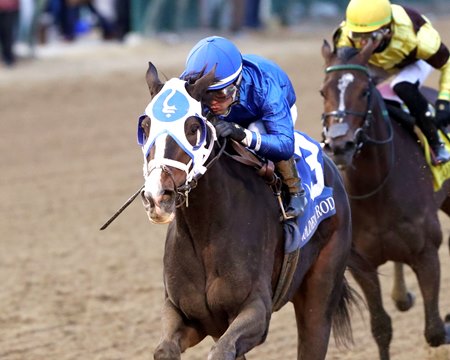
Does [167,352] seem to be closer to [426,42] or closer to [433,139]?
[433,139]

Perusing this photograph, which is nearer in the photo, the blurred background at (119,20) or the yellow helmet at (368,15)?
the yellow helmet at (368,15)

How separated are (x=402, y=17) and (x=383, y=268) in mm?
2405

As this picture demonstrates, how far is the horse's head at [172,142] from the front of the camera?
424 centimetres

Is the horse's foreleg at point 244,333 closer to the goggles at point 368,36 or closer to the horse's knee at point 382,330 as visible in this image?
the horse's knee at point 382,330

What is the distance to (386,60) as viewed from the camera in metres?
6.98

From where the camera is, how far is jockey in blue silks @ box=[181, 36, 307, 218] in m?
4.77

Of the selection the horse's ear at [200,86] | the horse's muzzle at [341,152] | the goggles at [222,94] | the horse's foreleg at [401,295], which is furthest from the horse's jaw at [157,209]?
the horse's foreleg at [401,295]

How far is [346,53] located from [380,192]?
824 millimetres

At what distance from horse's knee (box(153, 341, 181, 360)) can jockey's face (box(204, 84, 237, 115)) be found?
3.21 ft

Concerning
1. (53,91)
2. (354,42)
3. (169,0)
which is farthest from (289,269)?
(169,0)

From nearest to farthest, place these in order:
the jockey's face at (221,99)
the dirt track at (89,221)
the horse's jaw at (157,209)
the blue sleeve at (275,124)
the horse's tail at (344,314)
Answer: the horse's jaw at (157,209) → the jockey's face at (221,99) → the blue sleeve at (275,124) → the horse's tail at (344,314) → the dirt track at (89,221)

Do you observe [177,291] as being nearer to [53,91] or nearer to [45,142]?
[45,142]

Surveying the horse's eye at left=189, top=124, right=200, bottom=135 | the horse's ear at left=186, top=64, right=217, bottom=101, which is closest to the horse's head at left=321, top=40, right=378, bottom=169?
the horse's ear at left=186, top=64, right=217, bottom=101

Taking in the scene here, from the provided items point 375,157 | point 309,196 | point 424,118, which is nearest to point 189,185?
point 309,196
